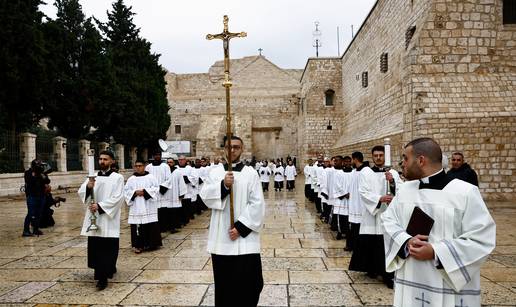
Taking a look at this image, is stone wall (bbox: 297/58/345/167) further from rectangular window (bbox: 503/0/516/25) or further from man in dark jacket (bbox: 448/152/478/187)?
man in dark jacket (bbox: 448/152/478/187)

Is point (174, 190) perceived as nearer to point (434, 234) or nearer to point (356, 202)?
point (356, 202)

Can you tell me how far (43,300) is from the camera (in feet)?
14.0

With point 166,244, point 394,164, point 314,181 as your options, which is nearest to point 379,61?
point 394,164

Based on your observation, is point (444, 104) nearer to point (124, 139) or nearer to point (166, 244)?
point (166, 244)

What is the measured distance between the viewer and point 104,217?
4949mm

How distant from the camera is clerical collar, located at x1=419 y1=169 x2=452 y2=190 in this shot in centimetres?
242

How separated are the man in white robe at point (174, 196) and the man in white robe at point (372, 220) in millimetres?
4666

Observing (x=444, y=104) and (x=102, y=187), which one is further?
(x=444, y=104)

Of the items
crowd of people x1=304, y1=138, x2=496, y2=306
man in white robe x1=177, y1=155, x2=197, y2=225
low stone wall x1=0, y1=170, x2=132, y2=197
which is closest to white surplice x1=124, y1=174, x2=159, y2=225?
man in white robe x1=177, y1=155, x2=197, y2=225

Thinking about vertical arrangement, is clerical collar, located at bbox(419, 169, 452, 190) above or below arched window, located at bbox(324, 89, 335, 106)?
below

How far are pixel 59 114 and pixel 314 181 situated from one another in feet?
44.7

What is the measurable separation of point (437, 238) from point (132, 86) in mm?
24852

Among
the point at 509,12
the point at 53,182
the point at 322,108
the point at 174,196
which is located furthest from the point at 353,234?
the point at 322,108

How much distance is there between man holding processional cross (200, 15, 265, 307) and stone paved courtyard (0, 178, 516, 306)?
0.79 m
